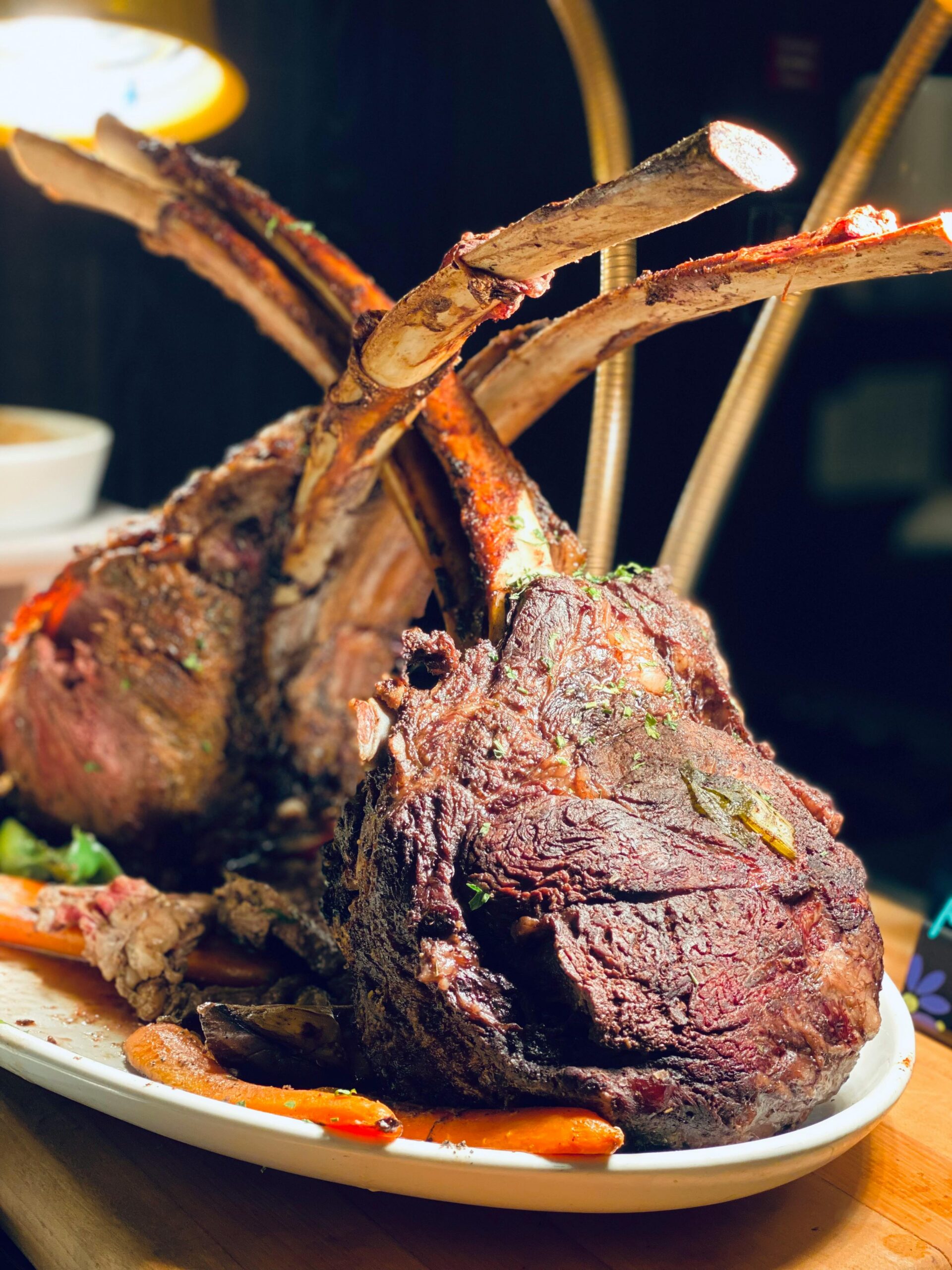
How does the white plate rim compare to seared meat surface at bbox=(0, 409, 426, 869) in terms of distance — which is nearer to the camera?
the white plate rim

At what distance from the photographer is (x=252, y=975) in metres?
1.35

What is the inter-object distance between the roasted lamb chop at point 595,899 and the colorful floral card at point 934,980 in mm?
434

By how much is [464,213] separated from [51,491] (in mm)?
1233

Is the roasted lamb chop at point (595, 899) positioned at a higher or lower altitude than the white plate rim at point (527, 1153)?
higher

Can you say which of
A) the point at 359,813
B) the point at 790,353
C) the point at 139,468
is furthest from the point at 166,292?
the point at 359,813

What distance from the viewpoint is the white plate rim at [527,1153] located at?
896 mm

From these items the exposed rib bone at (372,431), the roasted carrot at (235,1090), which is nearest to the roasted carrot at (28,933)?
the roasted carrot at (235,1090)

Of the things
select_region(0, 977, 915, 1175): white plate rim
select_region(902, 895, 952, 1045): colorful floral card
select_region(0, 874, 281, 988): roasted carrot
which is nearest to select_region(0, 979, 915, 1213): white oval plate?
select_region(0, 977, 915, 1175): white plate rim

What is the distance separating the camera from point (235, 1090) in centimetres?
101

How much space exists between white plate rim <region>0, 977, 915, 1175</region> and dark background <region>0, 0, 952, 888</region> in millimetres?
607

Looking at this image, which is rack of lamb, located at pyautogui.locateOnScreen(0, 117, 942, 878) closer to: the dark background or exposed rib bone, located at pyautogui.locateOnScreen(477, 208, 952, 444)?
Answer: exposed rib bone, located at pyautogui.locateOnScreen(477, 208, 952, 444)

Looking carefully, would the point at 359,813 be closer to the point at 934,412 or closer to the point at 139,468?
the point at 934,412

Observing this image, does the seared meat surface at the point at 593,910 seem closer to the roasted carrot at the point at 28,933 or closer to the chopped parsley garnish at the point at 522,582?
the chopped parsley garnish at the point at 522,582

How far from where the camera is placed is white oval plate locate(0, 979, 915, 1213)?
90 cm
